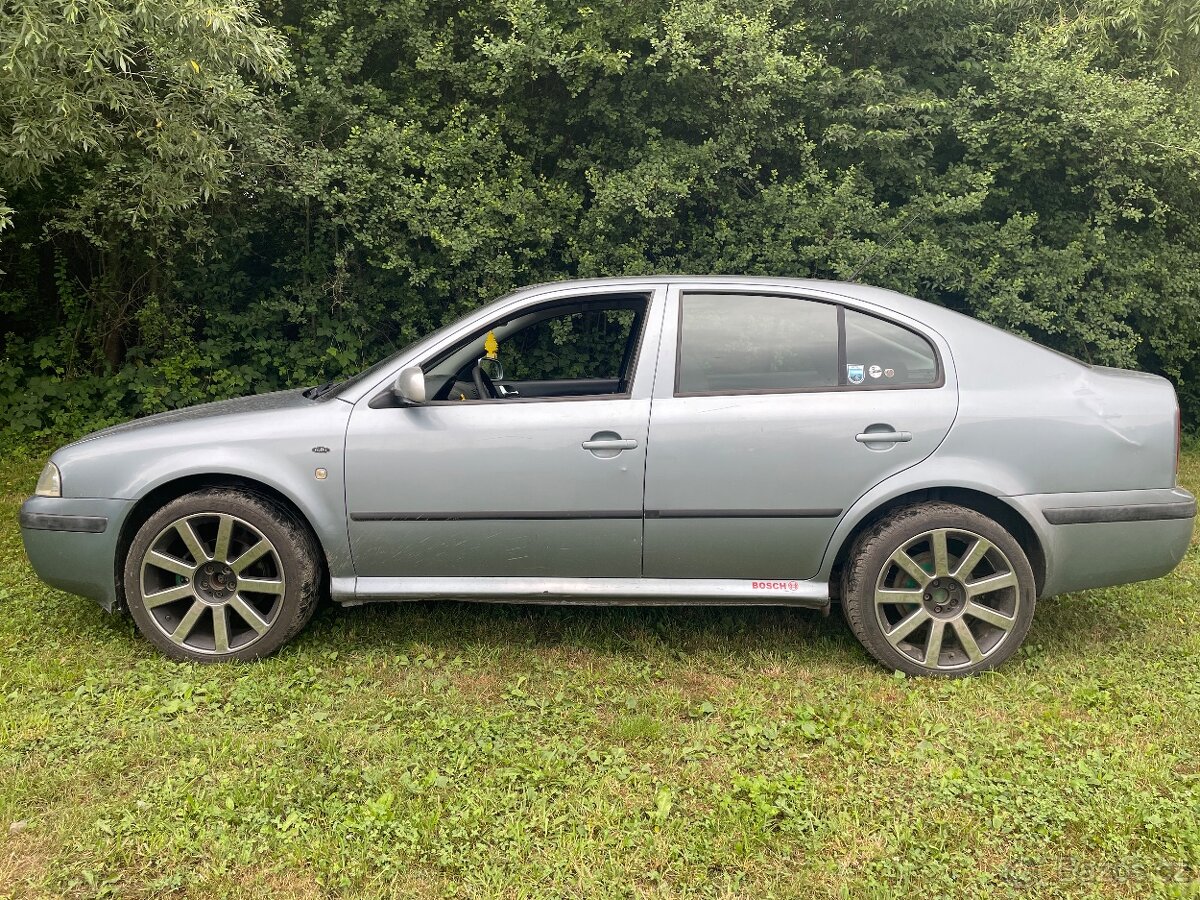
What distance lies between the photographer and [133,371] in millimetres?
8109

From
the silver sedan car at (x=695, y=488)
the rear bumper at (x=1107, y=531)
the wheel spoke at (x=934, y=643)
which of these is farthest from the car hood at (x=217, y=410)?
the rear bumper at (x=1107, y=531)

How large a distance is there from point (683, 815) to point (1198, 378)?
932 cm

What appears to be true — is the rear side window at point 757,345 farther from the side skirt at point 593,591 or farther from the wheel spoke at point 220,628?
the wheel spoke at point 220,628

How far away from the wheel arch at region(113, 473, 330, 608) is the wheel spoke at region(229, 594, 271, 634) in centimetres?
30

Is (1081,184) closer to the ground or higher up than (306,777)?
higher up

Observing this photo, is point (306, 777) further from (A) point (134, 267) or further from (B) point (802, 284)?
(A) point (134, 267)

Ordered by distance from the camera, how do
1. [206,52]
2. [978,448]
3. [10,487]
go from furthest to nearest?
[10,487] → [206,52] → [978,448]

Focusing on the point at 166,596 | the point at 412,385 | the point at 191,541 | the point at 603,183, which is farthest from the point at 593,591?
the point at 603,183

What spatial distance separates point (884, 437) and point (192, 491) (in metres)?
2.90

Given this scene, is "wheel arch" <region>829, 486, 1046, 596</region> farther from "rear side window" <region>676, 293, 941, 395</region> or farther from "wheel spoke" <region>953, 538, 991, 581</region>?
"rear side window" <region>676, 293, 941, 395</region>

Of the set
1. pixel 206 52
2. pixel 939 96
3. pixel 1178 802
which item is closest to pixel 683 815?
pixel 1178 802

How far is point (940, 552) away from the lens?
3.47 m

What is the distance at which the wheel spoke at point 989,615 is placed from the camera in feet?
11.5

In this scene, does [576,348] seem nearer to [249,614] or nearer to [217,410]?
[217,410]
